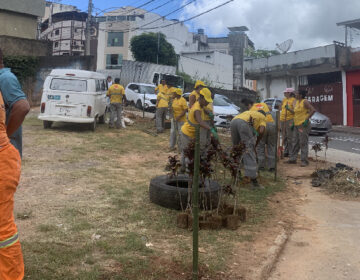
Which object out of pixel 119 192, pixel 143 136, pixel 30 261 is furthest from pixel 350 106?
pixel 30 261

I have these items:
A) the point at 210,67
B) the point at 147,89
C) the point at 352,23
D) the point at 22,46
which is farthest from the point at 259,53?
the point at 22,46

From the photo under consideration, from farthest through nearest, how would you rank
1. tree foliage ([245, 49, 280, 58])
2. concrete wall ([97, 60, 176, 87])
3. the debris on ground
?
1. tree foliage ([245, 49, 280, 58])
2. concrete wall ([97, 60, 176, 87])
3. the debris on ground

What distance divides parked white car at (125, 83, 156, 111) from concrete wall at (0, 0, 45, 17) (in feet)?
36.4

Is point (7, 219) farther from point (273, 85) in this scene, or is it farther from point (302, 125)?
point (273, 85)

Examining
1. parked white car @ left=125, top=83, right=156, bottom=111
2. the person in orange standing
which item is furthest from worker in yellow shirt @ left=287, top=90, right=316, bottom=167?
parked white car @ left=125, top=83, right=156, bottom=111

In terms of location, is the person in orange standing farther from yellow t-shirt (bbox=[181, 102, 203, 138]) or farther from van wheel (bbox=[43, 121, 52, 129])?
van wheel (bbox=[43, 121, 52, 129])

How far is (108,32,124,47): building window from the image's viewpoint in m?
49.0

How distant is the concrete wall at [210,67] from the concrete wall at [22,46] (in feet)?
67.3

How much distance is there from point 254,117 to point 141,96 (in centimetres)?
1557

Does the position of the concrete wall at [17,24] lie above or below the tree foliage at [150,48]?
below

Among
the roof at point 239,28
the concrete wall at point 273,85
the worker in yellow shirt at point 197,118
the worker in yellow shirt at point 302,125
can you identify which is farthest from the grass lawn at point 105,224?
the roof at point 239,28

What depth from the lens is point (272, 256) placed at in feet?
12.1

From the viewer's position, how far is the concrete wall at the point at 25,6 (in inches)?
1039

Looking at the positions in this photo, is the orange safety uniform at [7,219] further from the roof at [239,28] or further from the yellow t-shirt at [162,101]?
the roof at [239,28]
